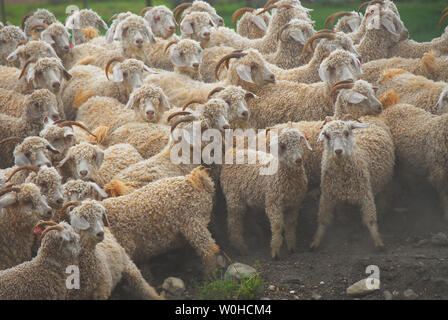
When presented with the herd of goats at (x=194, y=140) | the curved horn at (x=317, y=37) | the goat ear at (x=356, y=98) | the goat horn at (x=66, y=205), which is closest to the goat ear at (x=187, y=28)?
the herd of goats at (x=194, y=140)

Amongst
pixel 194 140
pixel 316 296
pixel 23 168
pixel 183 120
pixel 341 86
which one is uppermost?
pixel 341 86

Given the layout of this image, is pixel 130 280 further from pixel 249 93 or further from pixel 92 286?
pixel 249 93

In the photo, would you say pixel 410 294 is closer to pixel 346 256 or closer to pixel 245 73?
pixel 346 256

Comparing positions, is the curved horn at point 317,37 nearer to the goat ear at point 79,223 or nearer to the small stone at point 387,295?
the small stone at point 387,295

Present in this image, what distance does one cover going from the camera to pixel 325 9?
14.1m

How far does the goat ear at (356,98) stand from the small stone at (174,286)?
101 inches

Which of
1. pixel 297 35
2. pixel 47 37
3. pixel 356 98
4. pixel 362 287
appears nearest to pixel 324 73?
pixel 356 98

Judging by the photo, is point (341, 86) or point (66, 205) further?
point (341, 86)

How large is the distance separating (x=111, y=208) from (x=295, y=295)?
1.65 meters

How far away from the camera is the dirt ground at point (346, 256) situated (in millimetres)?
4938

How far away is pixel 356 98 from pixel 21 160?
326 centimetres

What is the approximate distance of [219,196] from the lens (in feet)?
21.2
